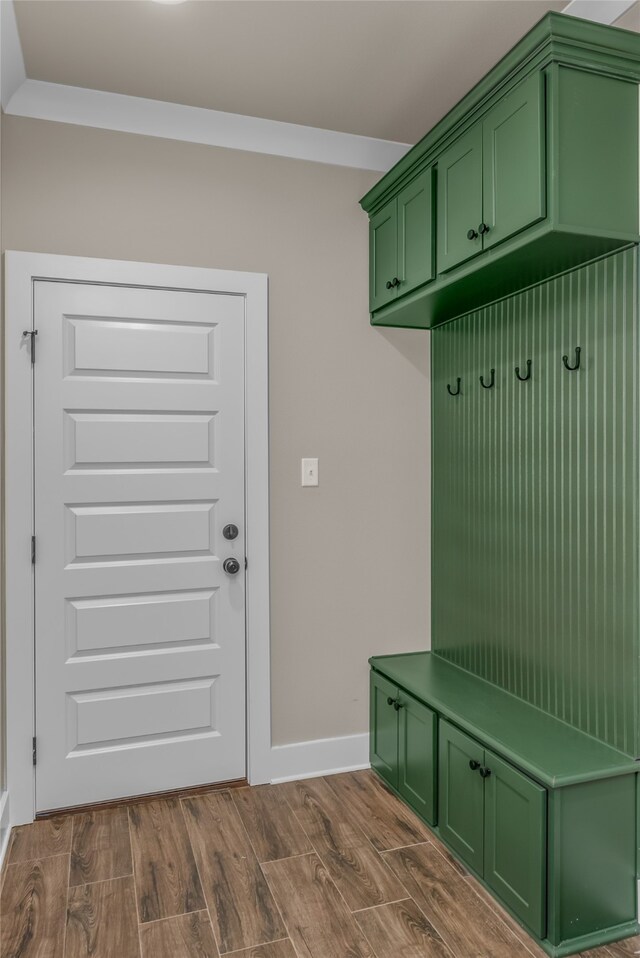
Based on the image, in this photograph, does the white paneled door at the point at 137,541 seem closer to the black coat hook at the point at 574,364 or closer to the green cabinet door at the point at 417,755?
the green cabinet door at the point at 417,755

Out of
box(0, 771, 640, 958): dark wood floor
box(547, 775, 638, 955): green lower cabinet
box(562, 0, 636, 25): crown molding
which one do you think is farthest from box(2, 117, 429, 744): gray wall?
box(547, 775, 638, 955): green lower cabinet

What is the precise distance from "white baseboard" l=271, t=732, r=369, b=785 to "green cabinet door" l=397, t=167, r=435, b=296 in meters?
1.89

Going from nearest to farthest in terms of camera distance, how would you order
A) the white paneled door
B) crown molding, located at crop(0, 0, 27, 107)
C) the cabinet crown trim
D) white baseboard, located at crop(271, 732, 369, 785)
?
1. the cabinet crown trim
2. crown molding, located at crop(0, 0, 27, 107)
3. the white paneled door
4. white baseboard, located at crop(271, 732, 369, 785)

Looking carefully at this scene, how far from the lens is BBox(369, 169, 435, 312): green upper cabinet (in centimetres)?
246

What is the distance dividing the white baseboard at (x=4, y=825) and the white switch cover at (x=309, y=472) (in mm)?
1595

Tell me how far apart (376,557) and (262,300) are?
47.2 inches

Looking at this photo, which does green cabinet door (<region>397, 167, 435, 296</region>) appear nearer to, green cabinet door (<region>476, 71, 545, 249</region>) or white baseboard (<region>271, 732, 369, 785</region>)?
green cabinet door (<region>476, 71, 545, 249</region>)

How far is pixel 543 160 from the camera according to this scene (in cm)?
182

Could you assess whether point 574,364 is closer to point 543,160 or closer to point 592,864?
point 543,160

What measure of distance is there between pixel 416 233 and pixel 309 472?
1035 mm

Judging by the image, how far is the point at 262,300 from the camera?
2754 millimetres

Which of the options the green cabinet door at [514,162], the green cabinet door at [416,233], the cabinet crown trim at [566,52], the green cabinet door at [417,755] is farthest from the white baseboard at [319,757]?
the cabinet crown trim at [566,52]

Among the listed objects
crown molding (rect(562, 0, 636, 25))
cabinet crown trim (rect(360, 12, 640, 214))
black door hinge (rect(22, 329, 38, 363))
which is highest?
crown molding (rect(562, 0, 636, 25))

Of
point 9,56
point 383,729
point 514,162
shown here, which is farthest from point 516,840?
point 9,56
